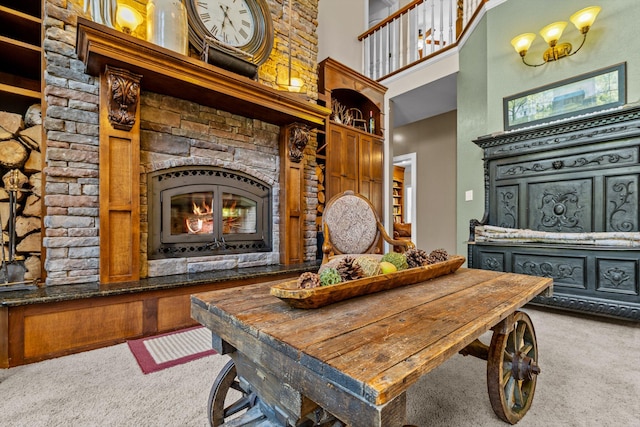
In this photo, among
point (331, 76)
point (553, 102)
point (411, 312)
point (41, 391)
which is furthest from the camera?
point (331, 76)

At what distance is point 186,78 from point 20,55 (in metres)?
1.09

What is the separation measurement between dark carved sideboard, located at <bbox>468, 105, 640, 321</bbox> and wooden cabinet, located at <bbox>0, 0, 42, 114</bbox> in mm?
3887

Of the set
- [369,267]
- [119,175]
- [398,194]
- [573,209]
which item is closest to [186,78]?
[119,175]

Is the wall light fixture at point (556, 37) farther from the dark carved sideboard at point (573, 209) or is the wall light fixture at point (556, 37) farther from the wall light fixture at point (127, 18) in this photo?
the wall light fixture at point (127, 18)

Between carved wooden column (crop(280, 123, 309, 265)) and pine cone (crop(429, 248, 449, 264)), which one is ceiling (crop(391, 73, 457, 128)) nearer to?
carved wooden column (crop(280, 123, 309, 265))

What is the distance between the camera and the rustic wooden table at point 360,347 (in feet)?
1.70

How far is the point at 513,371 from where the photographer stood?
1.16 m

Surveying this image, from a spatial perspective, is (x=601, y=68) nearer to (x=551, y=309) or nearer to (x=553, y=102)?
(x=553, y=102)

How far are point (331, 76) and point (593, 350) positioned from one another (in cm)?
366

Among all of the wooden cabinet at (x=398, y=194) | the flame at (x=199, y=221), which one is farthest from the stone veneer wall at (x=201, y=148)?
the wooden cabinet at (x=398, y=194)

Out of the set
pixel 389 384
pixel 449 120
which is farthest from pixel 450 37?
pixel 389 384

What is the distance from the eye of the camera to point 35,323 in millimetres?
1573

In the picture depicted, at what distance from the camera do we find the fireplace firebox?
2296mm

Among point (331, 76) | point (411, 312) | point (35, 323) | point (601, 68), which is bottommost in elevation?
point (35, 323)
